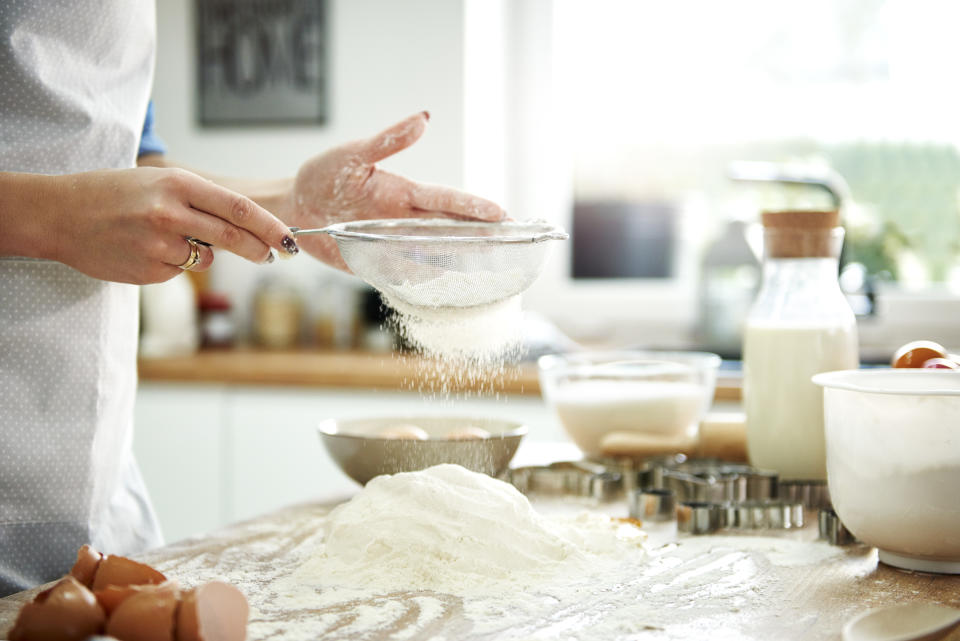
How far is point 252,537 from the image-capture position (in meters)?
0.99

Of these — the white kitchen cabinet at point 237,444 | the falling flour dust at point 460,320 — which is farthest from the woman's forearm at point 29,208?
the white kitchen cabinet at point 237,444

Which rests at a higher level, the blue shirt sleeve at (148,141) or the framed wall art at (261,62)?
the framed wall art at (261,62)

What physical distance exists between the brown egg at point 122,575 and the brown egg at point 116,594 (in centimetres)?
4

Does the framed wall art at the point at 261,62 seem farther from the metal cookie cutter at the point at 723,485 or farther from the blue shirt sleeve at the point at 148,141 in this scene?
the metal cookie cutter at the point at 723,485

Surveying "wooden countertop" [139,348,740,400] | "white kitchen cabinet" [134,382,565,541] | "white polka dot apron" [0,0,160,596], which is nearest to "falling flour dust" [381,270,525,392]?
"white polka dot apron" [0,0,160,596]

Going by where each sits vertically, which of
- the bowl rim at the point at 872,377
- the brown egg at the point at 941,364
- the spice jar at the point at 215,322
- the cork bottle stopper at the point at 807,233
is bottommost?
the spice jar at the point at 215,322

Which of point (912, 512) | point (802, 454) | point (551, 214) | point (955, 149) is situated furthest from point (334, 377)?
point (955, 149)

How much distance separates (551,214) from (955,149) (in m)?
1.14

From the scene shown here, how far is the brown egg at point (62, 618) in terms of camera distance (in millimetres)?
604

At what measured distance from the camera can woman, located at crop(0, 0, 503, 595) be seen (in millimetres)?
865

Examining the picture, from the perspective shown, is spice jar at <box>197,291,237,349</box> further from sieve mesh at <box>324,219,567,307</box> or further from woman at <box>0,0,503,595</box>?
sieve mesh at <box>324,219,567,307</box>

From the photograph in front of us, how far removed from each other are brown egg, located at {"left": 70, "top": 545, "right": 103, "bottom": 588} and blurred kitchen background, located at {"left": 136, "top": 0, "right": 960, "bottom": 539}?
1719mm

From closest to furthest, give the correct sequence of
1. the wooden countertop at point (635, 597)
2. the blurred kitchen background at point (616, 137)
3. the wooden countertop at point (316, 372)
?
the wooden countertop at point (635, 597) → the wooden countertop at point (316, 372) → the blurred kitchen background at point (616, 137)

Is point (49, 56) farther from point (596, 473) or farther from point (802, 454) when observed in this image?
point (802, 454)
